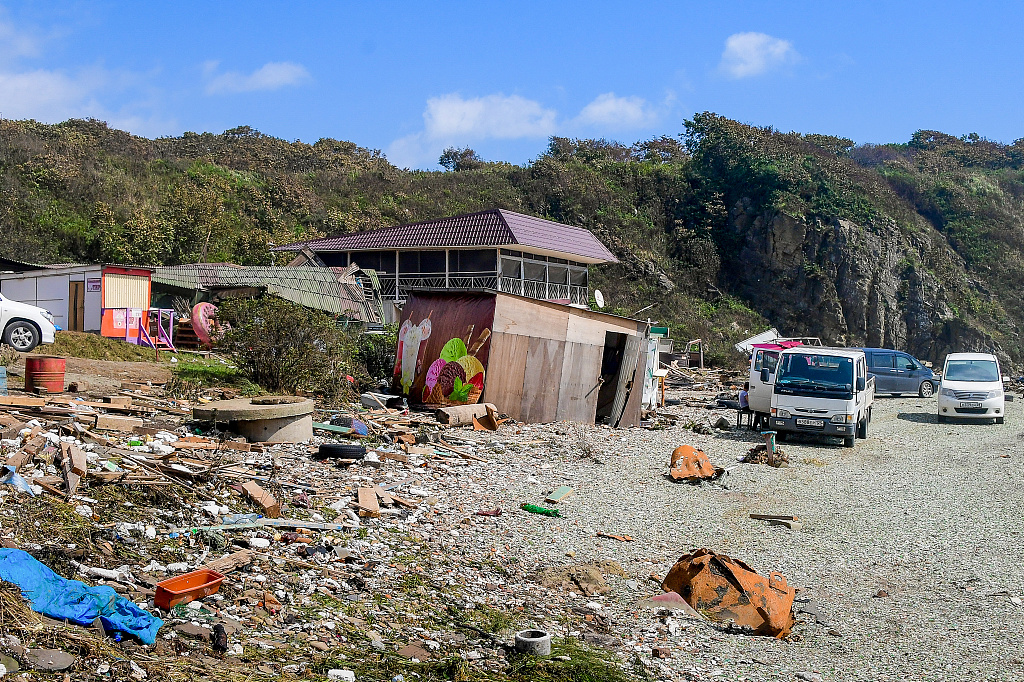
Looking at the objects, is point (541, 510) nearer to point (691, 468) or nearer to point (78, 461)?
point (691, 468)

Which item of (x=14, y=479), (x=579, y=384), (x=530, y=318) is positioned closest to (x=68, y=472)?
(x=14, y=479)

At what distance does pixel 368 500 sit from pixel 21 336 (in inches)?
492

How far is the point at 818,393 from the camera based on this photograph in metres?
16.3

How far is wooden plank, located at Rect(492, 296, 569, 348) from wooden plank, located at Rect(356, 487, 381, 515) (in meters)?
7.63

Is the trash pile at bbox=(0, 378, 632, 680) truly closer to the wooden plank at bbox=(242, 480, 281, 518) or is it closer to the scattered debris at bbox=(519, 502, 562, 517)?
the wooden plank at bbox=(242, 480, 281, 518)

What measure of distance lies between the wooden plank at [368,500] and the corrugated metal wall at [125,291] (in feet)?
56.3

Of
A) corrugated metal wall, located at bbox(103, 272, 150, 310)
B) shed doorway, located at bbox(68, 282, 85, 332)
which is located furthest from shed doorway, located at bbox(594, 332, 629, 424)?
shed doorway, located at bbox(68, 282, 85, 332)

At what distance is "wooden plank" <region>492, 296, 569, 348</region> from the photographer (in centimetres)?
1644

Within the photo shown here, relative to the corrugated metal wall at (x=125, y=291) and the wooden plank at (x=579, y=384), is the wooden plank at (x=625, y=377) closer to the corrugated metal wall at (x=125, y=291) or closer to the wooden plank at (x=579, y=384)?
the wooden plank at (x=579, y=384)

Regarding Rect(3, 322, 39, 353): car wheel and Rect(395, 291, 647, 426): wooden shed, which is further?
Rect(3, 322, 39, 353): car wheel

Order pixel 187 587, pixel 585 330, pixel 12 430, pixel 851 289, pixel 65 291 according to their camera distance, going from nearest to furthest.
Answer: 1. pixel 187 587
2. pixel 12 430
3. pixel 585 330
4. pixel 65 291
5. pixel 851 289

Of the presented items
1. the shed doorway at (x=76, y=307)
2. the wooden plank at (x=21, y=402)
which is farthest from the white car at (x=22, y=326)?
the wooden plank at (x=21, y=402)

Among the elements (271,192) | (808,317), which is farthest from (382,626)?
(808,317)

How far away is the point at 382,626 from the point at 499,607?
3.50ft
